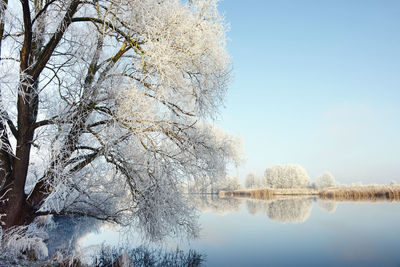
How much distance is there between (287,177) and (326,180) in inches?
409

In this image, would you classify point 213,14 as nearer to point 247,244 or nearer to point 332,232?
point 247,244

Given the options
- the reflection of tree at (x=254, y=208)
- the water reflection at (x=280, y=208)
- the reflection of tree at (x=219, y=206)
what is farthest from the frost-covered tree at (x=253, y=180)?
the reflection of tree at (x=254, y=208)

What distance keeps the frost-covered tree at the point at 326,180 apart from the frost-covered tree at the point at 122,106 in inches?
2333

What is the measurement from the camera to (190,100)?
6.55m

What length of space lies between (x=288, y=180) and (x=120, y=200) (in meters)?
53.0

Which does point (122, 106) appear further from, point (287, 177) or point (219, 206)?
point (287, 177)

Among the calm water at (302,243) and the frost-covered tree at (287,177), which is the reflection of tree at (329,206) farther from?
the frost-covered tree at (287,177)

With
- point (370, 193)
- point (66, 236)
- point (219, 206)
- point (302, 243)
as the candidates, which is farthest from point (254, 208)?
point (66, 236)

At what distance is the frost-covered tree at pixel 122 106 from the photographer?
484cm

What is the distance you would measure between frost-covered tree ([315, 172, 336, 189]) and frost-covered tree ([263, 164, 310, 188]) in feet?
10.4

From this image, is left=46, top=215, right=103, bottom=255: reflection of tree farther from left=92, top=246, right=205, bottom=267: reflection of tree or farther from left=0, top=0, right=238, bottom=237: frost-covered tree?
left=0, top=0, right=238, bottom=237: frost-covered tree

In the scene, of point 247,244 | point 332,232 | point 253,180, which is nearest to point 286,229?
point 332,232

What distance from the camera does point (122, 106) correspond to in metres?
4.83

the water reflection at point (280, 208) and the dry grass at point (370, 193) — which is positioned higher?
the dry grass at point (370, 193)
